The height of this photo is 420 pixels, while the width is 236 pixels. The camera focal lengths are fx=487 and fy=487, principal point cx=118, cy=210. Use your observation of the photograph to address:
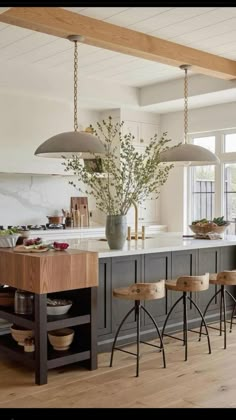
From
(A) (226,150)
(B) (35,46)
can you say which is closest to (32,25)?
(B) (35,46)

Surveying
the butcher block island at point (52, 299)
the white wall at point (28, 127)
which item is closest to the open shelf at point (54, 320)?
the butcher block island at point (52, 299)

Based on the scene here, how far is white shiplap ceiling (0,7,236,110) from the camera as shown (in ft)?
13.4

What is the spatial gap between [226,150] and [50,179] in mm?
2662

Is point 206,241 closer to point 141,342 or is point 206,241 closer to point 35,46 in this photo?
point 141,342

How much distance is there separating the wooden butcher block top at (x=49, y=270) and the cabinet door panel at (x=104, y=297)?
0.37 metres

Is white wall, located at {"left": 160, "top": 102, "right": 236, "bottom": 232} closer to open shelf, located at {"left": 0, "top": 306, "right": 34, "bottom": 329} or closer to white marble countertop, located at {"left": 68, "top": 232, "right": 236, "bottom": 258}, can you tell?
white marble countertop, located at {"left": 68, "top": 232, "right": 236, "bottom": 258}

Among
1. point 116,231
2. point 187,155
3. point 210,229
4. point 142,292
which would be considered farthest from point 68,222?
point 142,292

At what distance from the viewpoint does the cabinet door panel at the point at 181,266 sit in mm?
4781

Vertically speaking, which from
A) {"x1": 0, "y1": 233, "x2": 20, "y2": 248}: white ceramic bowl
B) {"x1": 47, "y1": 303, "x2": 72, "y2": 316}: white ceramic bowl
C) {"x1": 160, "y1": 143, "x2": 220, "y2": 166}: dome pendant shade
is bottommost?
{"x1": 47, "y1": 303, "x2": 72, "y2": 316}: white ceramic bowl

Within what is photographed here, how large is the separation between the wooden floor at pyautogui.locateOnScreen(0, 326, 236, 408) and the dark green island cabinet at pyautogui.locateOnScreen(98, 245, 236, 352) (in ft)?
0.94

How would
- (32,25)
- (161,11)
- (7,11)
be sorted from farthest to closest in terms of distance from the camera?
(161,11) → (32,25) → (7,11)

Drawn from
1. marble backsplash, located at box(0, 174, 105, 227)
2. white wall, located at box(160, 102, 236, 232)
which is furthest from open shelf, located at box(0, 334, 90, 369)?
white wall, located at box(160, 102, 236, 232)

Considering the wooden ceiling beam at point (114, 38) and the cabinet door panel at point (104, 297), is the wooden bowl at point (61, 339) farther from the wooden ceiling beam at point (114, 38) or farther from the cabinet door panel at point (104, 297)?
the wooden ceiling beam at point (114, 38)

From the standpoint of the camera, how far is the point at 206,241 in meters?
5.23
